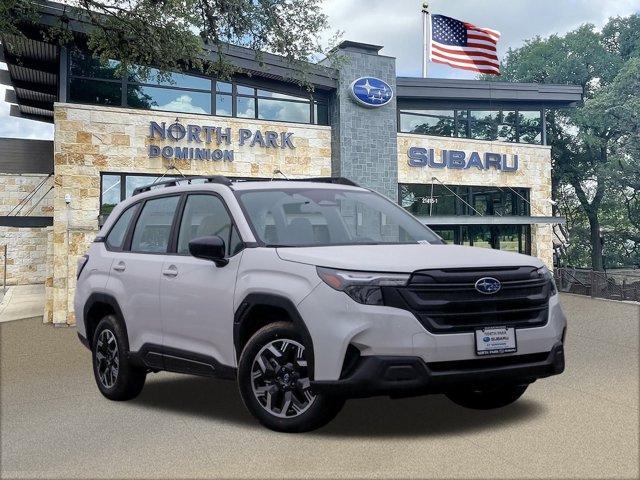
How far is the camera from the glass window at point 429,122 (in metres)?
23.8

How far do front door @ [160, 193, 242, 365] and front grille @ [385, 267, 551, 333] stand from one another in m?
1.49

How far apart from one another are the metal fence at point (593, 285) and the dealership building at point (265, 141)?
1477mm

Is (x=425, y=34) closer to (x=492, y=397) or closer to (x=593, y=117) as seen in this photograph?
(x=593, y=117)

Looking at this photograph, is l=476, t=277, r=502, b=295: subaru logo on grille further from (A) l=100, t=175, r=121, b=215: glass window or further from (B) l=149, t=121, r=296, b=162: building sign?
(B) l=149, t=121, r=296, b=162: building sign

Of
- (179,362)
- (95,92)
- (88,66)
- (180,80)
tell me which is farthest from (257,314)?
(180,80)

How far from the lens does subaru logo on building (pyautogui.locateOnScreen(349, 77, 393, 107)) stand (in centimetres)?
2179

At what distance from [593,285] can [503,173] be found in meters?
4.99

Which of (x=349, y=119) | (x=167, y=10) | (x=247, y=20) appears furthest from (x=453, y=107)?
(x=167, y=10)

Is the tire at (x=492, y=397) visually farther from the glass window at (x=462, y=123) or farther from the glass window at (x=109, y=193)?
the glass window at (x=462, y=123)

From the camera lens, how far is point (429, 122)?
2425 cm

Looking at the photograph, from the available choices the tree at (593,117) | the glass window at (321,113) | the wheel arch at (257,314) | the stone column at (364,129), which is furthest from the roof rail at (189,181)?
the tree at (593,117)

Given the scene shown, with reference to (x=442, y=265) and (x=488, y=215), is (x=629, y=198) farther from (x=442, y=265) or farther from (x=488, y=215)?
(x=442, y=265)

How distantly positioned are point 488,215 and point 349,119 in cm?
709

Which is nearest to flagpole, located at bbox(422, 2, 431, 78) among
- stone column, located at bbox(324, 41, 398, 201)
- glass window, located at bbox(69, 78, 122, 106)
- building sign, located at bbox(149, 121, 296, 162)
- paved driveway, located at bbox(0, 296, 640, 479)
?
stone column, located at bbox(324, 41, 398, 201)
